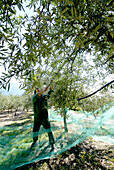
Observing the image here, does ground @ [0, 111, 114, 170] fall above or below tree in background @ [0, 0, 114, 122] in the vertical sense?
below

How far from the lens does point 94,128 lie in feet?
12.9

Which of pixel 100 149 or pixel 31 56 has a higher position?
pixel 31 56

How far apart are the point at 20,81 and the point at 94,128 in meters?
3.18

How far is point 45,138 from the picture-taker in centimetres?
345

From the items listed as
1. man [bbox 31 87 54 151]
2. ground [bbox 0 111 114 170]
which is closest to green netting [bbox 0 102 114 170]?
man [bbox 31 87 54 151]

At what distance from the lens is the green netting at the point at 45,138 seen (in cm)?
289

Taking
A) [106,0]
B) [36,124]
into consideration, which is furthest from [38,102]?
[106,0]

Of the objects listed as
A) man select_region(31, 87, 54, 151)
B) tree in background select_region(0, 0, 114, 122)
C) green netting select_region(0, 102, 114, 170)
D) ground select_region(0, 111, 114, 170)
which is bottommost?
ground select_region(0, 111, 114, 170)

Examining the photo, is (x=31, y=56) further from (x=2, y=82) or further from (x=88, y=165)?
(x=88, y=165)

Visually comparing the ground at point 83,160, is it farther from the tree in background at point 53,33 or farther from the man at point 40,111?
the tree in background at point 53,33

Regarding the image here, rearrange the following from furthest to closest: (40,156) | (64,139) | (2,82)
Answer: (64,139)
(40,156)
(2,82)

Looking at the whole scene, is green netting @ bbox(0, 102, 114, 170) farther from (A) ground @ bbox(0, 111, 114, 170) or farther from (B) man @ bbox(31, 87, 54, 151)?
(A) ground @ bbox(0, 111, 114, 170)

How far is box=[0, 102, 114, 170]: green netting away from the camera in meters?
2.89

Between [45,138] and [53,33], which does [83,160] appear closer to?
[45,138]
